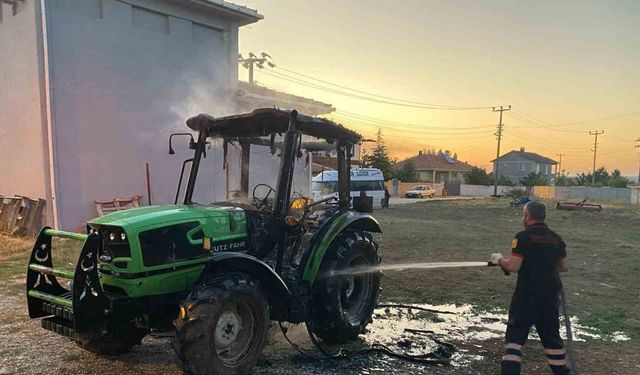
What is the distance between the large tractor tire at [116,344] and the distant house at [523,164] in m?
97.8

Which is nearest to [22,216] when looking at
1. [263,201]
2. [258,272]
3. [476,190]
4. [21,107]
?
[21,107]

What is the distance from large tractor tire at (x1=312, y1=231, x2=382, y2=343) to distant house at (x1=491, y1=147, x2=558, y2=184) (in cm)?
9584

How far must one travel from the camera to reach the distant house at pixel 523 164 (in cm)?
9562

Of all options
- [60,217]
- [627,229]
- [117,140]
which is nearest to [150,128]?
[117,140]

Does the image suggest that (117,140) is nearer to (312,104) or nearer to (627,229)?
(312,104)

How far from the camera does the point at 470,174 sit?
6444 cm

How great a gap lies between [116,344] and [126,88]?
1048 centimetres

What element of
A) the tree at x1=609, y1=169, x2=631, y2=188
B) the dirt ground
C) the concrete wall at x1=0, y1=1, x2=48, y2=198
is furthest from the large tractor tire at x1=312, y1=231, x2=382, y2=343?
the tree at x1=609, y1=169, x2=631, y2=188

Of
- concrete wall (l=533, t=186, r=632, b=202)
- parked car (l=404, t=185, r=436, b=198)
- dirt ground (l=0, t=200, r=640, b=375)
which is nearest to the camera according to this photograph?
dirt ground (l=0, t=200, r=640, b=375)

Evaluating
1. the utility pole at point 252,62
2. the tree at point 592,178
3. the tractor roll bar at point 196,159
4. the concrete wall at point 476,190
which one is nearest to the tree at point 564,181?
the tree at point 592,178

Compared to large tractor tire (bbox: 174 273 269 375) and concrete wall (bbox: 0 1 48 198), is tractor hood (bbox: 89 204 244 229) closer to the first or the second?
large tractor tire (bbox: 174 273 269 375)

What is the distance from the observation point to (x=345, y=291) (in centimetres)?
562

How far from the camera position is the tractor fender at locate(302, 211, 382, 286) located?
4855 mm

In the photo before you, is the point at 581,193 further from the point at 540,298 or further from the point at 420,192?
the point at 540,298
